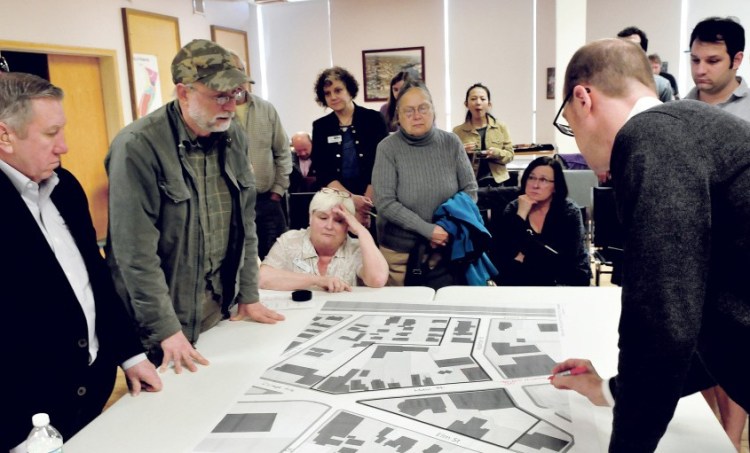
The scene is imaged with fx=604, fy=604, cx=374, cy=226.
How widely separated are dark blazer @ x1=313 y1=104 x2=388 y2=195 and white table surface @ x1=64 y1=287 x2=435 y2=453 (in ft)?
5.16

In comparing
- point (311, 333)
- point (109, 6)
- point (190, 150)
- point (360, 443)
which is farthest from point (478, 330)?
point (109, 6)

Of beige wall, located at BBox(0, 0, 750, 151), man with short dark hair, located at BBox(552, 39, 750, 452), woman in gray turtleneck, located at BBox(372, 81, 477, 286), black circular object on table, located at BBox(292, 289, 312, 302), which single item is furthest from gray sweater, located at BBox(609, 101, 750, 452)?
beige wall, located at BBox(0, 0, 750, 151)

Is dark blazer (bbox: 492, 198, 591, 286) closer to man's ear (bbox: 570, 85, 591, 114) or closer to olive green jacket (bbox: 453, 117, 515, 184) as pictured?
olive green jacket (bbox: 453, 117, 515, 184)

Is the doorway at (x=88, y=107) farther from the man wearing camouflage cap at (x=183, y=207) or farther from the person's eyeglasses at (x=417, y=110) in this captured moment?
the man wearing camouflage cap at (x=183, y=207)

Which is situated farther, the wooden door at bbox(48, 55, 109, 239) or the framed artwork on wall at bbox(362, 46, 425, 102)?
the framed artwork on wall at bbox(362, 46, 425, 102)

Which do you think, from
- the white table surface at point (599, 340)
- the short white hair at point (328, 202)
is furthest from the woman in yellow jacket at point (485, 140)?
the white table surface at point (599, 340)

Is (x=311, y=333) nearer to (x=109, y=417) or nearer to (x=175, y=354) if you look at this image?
(x=175, y=354)

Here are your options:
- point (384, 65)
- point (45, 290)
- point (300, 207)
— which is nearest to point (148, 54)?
point (384, 65)

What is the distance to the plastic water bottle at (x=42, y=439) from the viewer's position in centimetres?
113

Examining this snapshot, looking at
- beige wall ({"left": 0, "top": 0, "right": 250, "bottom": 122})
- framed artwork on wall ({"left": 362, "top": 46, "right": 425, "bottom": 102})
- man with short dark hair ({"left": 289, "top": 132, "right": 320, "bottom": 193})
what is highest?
beige wall ({"left": 0, "top": 0, "right": 250, "bottom": 122})

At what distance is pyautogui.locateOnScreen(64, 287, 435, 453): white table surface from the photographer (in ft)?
4.20

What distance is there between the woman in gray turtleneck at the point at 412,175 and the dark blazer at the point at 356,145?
67 cm

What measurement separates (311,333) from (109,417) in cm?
63

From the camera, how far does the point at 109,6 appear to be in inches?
237
